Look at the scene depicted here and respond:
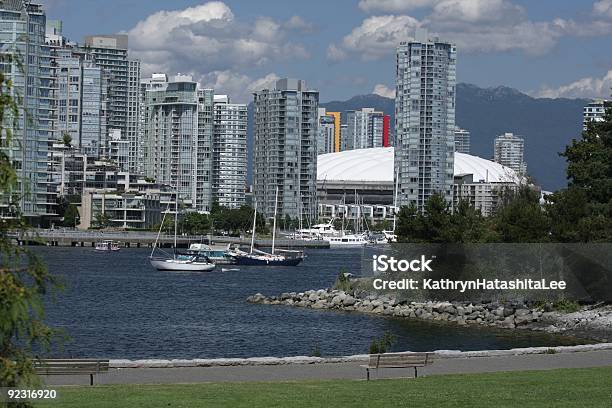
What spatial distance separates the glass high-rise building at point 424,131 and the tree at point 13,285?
590ft

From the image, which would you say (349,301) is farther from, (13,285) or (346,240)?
(346,240)

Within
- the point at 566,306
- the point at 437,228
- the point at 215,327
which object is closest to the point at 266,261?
the point at 437,228

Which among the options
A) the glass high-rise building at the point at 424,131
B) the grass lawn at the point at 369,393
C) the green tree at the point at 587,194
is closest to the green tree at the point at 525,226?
the green tree at the point at 587,194

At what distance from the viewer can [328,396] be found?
51.5 feet

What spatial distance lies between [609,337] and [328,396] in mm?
21428

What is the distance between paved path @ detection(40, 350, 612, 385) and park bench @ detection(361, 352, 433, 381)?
1.35 feet

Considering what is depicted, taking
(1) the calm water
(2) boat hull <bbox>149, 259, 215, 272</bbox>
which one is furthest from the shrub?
(2) boat hull <bbox>149, 259, 215, 272</bbox>

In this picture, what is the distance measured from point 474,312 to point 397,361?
85.3 ft

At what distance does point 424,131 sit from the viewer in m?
193

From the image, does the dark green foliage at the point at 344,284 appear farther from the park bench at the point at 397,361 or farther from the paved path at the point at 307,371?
the park bench at the point at 397,361

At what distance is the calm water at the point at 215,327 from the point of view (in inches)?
1385

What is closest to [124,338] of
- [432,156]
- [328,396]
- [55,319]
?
[55,319]

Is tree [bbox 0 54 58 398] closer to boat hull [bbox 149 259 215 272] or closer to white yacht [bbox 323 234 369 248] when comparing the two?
boat hull [bbox 149 259 215 272]

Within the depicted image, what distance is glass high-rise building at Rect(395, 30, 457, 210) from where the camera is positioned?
7525 inches
